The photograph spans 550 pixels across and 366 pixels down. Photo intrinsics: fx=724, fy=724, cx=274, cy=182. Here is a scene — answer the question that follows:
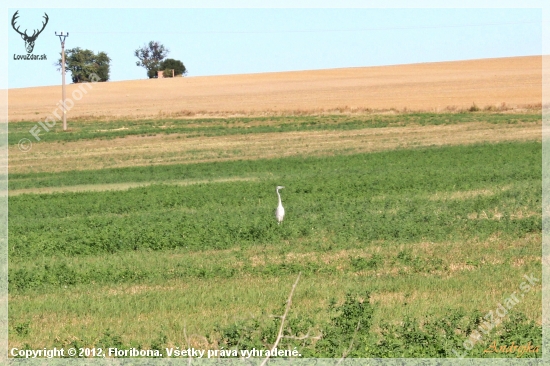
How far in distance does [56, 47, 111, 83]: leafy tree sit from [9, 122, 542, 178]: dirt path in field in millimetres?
42591

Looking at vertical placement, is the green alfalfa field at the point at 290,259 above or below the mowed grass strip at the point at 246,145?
below

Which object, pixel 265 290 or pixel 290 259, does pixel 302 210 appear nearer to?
pixel 290 259

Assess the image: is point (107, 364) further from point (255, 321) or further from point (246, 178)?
point (246, 178)

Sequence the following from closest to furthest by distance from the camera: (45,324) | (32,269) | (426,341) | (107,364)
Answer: (107,364) → (426,341) → (45,324) → (32,269)

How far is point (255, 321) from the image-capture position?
868cm

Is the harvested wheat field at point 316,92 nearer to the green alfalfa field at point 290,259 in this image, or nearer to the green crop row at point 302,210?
the green crop row at point 302,210

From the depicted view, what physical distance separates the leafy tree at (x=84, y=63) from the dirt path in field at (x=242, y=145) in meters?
42.6

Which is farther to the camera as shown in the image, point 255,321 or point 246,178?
point 246,178

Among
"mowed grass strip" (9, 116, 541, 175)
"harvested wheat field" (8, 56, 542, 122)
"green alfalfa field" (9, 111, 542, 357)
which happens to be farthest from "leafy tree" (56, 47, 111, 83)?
"green alfalfa field" (9, 111, 542, 357)

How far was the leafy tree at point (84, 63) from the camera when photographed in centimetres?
8556

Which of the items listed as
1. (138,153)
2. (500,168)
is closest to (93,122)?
(138,153)

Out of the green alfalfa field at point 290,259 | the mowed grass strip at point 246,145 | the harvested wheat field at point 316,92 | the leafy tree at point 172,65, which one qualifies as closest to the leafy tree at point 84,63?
the harvested wheat field at point 316,92

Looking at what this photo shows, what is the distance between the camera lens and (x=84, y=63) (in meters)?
89.2

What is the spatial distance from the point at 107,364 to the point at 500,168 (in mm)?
19315
